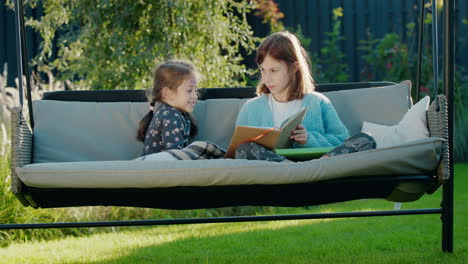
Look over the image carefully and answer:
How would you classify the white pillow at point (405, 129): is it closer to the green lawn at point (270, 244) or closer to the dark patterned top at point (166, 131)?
the green lawn at point (270, 244)

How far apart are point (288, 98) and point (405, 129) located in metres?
0.58

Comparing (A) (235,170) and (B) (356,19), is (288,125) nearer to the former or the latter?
(A) (235,170)

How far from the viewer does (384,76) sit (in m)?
7.09

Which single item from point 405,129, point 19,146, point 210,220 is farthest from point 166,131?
point 405,129

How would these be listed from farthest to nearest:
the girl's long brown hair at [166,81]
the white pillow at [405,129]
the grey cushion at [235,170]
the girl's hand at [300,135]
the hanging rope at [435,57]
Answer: the girl's long brown hair at [166,81] < the girl's hand at [300,135] < the white pillow at [405,129] < the hanging rope at [435,57] < the grey cushion at [235,170]

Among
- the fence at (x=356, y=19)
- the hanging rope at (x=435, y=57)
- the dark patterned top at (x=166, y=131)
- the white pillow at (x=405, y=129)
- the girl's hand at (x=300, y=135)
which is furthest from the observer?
the fence at (x=356, y=19)

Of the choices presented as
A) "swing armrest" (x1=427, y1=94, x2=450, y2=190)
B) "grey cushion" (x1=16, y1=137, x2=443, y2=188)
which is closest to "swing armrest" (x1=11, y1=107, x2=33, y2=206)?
"grey cushion" (x1=16, y1=137, x2=443, y2=188)

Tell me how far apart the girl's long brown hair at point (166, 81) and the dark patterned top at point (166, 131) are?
88 millimetres

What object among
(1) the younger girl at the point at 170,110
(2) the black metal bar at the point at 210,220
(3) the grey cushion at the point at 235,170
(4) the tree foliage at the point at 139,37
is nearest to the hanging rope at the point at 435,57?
(3) the grey cushion at the point at 235,170

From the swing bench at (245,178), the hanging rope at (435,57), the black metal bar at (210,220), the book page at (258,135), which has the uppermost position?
the hanging rope at (435,57)

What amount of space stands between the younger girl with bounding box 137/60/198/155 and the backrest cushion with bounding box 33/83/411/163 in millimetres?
93

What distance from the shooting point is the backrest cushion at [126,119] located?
3.16 meters

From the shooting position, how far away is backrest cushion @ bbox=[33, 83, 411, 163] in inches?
124

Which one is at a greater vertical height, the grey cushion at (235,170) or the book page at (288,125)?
the book page at (288,125)
